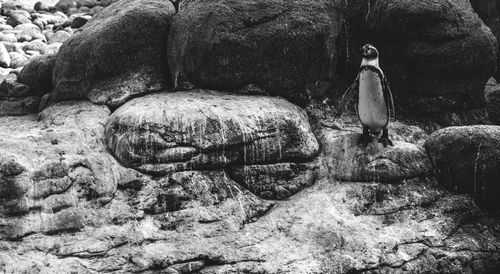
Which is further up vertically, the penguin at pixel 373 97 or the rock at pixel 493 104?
the penguin at pixel 373 97

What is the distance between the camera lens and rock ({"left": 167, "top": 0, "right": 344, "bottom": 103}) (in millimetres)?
7320

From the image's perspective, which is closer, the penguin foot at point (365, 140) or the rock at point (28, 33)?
the penguin foot at point (365, 140)

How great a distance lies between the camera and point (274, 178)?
656 centimetres

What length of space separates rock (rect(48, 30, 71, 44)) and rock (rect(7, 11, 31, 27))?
5.95 ft

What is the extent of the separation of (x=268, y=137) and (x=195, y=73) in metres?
1.41

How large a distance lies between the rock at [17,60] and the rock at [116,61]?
3739mm

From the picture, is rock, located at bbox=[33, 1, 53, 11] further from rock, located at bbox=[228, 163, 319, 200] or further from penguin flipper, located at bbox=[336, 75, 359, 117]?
rock, located at bbox=[228, 163, 319, 200]

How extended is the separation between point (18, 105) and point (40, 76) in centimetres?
53

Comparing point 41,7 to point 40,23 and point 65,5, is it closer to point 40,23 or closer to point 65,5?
point 65,5

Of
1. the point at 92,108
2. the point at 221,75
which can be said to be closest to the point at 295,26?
the point at 221,75

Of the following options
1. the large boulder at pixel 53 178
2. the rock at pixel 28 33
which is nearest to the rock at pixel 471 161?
the large boulder at pixel 53 178

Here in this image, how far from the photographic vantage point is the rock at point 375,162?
651 cm

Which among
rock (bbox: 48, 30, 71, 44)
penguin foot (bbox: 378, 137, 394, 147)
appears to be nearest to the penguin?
penguin foot (bbox: 378, 137, 394, 147)

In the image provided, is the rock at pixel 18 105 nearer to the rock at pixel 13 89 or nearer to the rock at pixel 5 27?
the rock at pixel 13 89
